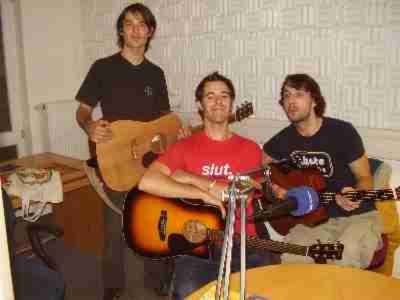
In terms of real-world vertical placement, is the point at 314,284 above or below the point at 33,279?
above

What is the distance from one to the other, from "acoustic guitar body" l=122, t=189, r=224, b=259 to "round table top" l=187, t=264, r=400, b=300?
1.92 feet

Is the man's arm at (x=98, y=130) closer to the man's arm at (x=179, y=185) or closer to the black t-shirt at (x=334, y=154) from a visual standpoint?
the man's arm at (x=179, y=185)

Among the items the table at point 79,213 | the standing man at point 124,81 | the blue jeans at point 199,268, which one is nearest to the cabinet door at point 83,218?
the table at point 79,213

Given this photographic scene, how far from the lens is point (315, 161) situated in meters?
2.65

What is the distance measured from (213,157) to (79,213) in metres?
1.66

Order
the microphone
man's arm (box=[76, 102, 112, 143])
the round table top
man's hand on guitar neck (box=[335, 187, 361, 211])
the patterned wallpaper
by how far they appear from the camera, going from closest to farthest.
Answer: the microphone < the round table top < man's hand on guitar neck (box=[335, 187, 361, 211]) < the patterned wallpaper < man's arm (box=[76, 102, 112, 143])

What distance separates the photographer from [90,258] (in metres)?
3.72

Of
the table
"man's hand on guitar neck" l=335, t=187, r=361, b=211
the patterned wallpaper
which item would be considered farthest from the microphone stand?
the table

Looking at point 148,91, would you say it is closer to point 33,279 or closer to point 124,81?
point 124,81

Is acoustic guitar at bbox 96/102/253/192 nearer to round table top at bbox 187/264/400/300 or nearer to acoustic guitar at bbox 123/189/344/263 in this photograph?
acoustic guitar at bbox 123/189/344/263

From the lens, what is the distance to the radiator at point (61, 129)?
4379mm

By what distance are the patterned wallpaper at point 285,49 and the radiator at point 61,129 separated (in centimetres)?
109

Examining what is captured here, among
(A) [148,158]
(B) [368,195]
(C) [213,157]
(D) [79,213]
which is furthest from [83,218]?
(B) [368,195]

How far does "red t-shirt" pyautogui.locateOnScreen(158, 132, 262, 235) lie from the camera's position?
2.56 m
